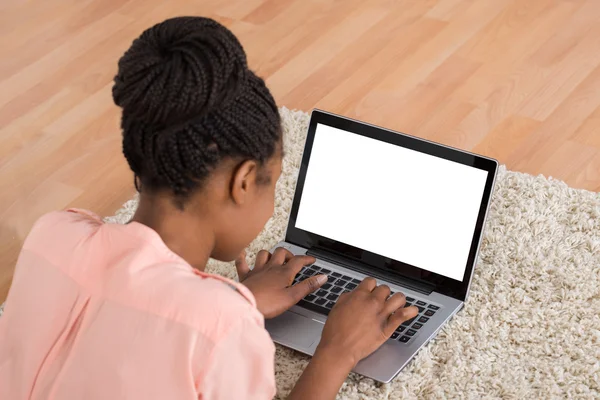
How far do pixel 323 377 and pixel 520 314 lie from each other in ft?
1.55

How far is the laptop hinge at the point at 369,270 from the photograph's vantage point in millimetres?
1521

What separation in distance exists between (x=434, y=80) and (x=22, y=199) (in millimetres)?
1116

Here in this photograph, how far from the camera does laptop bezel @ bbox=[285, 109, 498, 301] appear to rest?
1461 millimetres

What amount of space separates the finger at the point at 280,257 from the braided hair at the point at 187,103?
0.46m

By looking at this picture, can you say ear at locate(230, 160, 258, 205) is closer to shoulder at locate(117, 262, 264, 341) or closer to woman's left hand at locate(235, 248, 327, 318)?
shoulder at locate(117, 262, 264, 341)

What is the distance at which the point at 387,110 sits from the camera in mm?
2326

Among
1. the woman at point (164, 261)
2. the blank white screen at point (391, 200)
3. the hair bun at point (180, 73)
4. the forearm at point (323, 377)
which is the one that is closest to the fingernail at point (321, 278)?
the blank white screen at point (391, 200)

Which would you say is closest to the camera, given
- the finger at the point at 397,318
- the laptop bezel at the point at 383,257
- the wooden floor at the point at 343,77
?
the finger at the point at 397,318

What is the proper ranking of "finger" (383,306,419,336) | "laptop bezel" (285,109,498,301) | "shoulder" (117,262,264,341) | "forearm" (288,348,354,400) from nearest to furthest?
"shoulder" (117,262,264,341)
"forearm" (288,348,354,400)
"finger" (383,306,419,336)
"laptop bezel" (285,109,498,301)

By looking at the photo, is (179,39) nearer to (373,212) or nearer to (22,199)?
(373,212)

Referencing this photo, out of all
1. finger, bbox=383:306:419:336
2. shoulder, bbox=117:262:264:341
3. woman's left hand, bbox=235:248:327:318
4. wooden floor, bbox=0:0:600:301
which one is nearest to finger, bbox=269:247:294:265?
woman's left hand, bbox=235:248:327:318

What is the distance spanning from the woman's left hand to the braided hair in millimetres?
429

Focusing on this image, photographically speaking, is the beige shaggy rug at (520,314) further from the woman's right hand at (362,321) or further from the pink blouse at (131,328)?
the pink blouse at (131,328)

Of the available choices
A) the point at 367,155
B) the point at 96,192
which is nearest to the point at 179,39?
the point at 367,155
